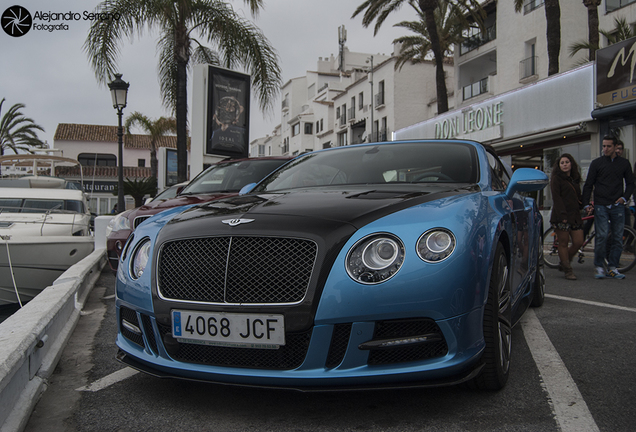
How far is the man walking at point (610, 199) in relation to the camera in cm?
720

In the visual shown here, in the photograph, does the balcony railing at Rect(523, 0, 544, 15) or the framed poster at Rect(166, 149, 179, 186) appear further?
the balcony railing at Rect(523, 0, 544, 15)

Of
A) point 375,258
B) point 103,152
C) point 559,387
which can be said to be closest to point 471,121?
point 559,387

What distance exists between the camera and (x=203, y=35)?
52.6ft

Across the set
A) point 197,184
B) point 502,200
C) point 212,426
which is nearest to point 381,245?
point 212,426

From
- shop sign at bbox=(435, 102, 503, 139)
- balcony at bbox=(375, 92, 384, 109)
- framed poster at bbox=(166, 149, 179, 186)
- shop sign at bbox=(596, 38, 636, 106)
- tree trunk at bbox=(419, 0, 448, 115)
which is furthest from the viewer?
balcony at bbox=(375, 92, 384, 109)

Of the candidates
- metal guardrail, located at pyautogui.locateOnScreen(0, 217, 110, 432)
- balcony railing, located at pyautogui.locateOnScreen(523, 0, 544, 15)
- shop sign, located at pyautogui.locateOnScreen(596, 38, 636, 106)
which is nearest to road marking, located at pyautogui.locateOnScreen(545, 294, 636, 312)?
metal guardrail, located at pyautogui.locateOnScreen(0, 217, 110, 432)

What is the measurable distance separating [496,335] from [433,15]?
21.4 meters

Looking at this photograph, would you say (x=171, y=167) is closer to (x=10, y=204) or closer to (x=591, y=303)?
(x=10, y=204)

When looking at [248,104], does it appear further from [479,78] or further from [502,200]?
[479,78]

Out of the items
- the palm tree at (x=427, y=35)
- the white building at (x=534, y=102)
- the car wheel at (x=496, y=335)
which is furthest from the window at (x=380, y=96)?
the car wheel at (x=496, y=335)

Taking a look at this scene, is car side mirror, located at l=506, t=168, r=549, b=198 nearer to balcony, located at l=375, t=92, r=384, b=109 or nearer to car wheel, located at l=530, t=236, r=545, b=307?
car wheel, located at l=530, t=236, r=545, b=307

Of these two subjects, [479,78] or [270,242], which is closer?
[270,242]

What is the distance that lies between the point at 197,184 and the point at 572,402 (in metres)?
6.23

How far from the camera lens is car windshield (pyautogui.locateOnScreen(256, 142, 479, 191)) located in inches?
144
